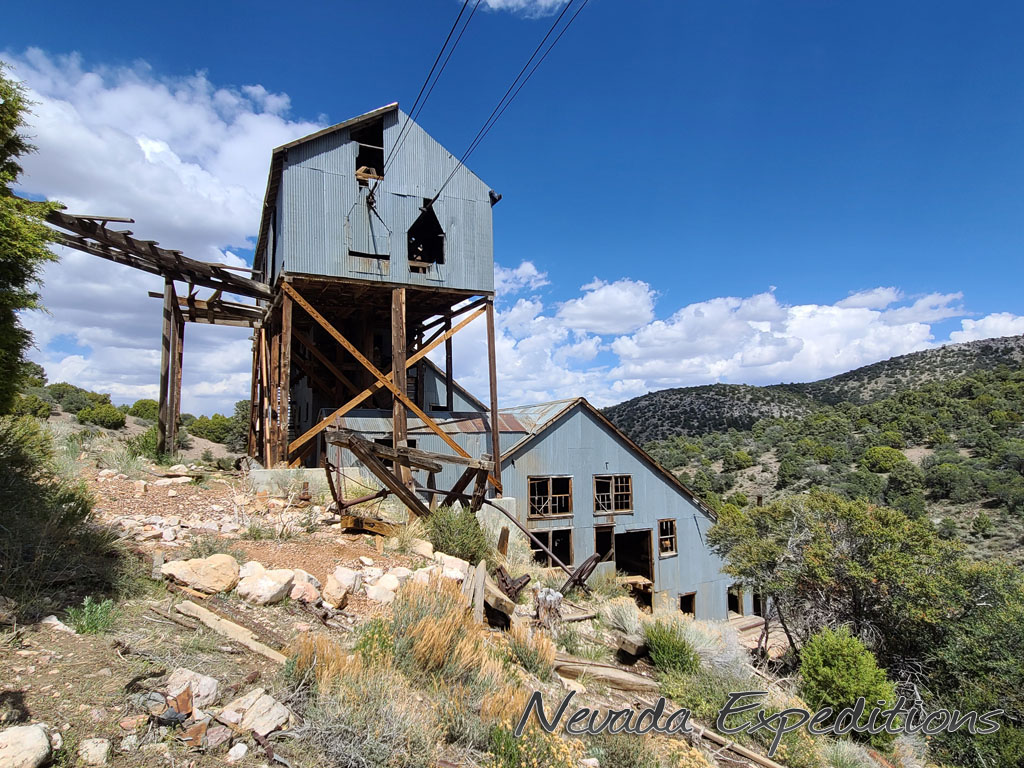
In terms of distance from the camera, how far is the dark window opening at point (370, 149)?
16.0 m

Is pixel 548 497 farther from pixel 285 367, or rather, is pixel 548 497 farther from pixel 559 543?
pixel 285 367

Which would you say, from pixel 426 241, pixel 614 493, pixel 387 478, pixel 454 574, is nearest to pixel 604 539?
pixel 614 493

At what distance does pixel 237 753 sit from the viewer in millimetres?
3729

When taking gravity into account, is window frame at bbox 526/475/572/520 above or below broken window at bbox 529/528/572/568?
above

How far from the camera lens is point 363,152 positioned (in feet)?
59.2

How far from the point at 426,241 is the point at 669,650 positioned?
15360 mm

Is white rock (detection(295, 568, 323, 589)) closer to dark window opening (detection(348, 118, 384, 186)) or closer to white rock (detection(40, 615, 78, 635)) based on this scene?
white rock (detection(40, 615, 78, 635))

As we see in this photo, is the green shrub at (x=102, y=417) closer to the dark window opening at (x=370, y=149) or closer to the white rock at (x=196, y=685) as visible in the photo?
the dark window opening at (x=370, y=149)

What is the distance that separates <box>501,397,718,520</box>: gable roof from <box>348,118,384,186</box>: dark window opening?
953 centimetres

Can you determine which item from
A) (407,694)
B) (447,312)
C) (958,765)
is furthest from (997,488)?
(407,694)

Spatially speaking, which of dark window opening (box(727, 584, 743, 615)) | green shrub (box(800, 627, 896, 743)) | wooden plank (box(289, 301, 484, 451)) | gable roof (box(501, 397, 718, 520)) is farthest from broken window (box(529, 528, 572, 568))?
green shrub (box(800, 627, 896, 743))

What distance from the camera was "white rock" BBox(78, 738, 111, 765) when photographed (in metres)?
3.38

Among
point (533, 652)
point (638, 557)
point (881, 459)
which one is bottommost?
point (638, 557)

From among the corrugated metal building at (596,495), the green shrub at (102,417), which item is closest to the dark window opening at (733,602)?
the corrugated metal building at (596,495)
